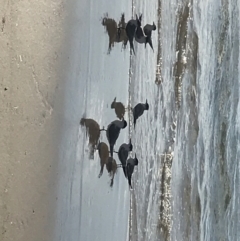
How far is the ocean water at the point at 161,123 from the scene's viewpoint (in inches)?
16.7

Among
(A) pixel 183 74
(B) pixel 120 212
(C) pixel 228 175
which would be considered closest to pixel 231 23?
(A) pixel 183 74

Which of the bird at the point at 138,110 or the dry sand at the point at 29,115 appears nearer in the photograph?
the dry sand at the point at 29,115

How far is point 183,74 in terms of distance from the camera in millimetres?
566

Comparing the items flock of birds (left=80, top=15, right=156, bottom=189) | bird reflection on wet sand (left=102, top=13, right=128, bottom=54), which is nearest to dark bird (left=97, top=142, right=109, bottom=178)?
flock of birds (left=80, top=15, right=156, bottom=189)

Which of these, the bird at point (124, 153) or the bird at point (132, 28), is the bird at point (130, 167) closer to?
the bird at point (124, 153)

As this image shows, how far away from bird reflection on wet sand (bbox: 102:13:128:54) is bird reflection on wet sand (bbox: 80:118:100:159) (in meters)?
0.09

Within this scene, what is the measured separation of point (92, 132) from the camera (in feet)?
1.44

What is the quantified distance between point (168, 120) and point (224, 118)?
11 centimetres

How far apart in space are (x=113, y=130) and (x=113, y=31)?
0.13m

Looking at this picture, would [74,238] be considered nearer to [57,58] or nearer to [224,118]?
[57,58]

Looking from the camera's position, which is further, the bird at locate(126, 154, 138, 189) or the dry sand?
the bird at locate(126, 154, 138, 189)

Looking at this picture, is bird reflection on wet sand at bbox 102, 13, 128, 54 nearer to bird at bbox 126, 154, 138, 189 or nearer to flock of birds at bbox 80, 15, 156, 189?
flock of birds at bbox 80, 15, 156, 189

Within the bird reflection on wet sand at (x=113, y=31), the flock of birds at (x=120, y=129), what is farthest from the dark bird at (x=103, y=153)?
the bird reflection on wet sand at (x=113, y=31)

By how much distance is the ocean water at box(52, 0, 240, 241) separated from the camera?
1.39 ft
